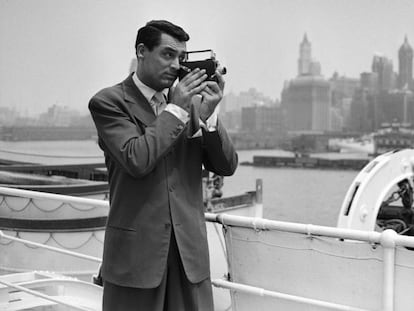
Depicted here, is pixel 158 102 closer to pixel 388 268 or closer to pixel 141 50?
pixel 141 50

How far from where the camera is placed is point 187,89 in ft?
3.67

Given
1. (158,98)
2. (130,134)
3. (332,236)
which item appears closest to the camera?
(130,134)

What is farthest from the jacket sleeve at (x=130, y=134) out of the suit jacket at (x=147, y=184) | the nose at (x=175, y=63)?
the nose at (x=175, y=63)

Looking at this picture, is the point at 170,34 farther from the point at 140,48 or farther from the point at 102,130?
the point at 102,130

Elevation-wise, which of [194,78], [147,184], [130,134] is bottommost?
[147,184]

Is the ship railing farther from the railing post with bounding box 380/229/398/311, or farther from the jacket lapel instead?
the jacket lapel

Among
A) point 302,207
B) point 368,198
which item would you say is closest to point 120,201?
point 368,198

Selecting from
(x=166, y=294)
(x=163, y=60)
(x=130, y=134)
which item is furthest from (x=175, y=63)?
(x=166, y=294)

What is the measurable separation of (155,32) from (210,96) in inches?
6.7

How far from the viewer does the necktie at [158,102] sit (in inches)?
47.7

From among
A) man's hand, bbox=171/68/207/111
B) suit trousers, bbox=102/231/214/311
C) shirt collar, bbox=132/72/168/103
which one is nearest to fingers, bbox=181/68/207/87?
man's hand, bbox=171/68/207/111

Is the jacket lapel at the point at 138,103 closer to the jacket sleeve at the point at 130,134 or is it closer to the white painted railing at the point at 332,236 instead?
the jacket sleeve at the point at 130,134

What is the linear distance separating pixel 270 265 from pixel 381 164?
1845 millimetres

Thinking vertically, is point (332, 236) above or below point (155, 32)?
below
